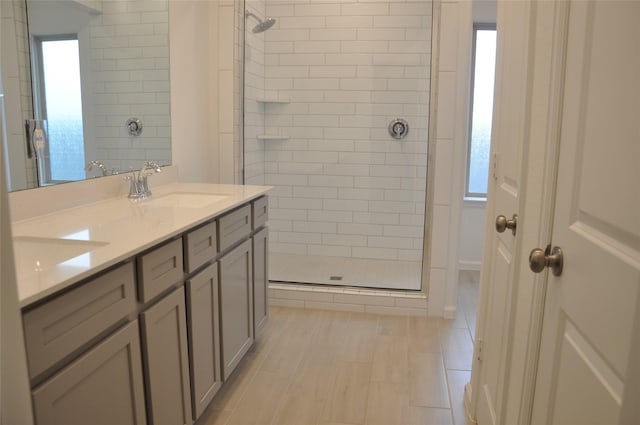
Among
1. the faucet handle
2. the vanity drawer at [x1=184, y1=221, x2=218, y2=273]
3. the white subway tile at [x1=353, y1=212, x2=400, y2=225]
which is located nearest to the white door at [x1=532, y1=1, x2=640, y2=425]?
the vanity drawer at [x1=184, y1=221, x2=218, y2=273]

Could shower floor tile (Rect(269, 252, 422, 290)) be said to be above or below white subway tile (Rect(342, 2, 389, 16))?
below

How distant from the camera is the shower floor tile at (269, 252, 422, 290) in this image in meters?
3.59

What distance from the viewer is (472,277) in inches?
167

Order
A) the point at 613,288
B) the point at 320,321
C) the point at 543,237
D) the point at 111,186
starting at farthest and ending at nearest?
the point at 320,321 → the point at 111,186 → the point at 543,237 → the point at 613,288

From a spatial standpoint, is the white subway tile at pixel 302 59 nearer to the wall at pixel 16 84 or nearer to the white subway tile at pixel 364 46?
the white subway tile at pixel 364 46

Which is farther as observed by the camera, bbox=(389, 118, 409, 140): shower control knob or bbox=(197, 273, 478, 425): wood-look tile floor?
bbox=(389, 118, 409, 140): shower control knob

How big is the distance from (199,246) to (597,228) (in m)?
1.40

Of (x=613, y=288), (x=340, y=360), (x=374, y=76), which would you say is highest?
(x=374, y=76)

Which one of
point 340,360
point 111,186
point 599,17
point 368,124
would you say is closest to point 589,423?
point 599,17

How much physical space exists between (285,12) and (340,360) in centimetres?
282

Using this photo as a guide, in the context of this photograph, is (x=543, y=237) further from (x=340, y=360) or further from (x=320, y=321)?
(x=320, y=321)

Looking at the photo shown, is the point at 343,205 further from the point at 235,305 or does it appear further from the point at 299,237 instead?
the point at 235,305

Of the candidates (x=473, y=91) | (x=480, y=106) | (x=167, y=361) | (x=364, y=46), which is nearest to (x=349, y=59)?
(x=364, y=46)

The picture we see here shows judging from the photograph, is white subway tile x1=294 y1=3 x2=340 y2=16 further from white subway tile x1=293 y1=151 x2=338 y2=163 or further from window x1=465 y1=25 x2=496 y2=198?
window x1=465 y1=25 x2=496 y2=198
